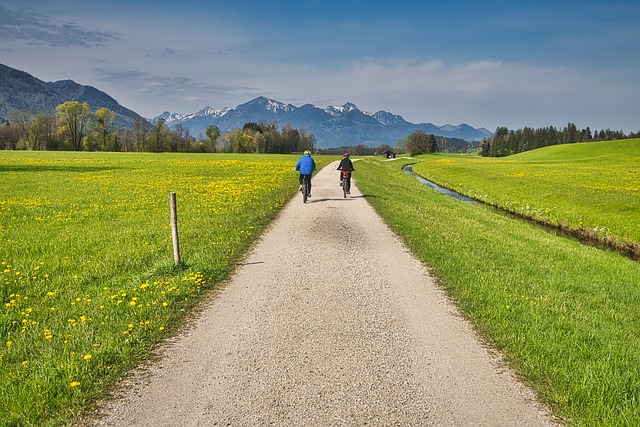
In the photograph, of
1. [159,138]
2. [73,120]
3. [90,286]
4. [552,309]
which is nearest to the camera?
[552,309]

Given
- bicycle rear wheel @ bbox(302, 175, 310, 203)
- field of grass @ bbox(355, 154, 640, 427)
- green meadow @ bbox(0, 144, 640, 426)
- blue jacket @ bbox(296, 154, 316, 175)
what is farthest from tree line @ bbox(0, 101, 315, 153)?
field of grass @ bbox(355, 154, 640, 427)

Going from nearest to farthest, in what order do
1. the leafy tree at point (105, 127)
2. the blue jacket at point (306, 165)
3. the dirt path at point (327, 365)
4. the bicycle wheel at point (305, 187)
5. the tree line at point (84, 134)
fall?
1. the dirt path at point (327, 365)
2. the blue jacket at point (306, 165)
3. the bicycle wheel at point (305, 187)
4. the tree line at point (84, 134)
5. the leafy tree at point (105, 127)

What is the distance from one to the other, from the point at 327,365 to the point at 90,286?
569 cm

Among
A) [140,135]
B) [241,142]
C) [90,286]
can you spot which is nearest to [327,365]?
[90,286]

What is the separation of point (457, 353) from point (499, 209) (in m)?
26.1

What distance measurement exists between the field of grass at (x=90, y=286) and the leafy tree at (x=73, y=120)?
10564cm

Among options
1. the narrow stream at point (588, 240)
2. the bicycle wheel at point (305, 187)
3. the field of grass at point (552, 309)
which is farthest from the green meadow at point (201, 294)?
the bicycle wheel at point (305, 187)

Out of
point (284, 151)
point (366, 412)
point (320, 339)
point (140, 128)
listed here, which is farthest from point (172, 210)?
point (284, 151)

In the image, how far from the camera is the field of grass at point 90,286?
4.69m

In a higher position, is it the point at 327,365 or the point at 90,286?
the point at 90,286

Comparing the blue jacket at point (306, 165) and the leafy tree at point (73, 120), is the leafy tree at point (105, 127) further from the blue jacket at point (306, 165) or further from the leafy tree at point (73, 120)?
the blue jacket at point (306, 165)

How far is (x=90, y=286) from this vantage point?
816 centimetres

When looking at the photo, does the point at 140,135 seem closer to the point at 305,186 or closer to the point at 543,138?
the point at 305,186

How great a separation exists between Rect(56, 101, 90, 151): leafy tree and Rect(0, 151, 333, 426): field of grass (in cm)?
10564
